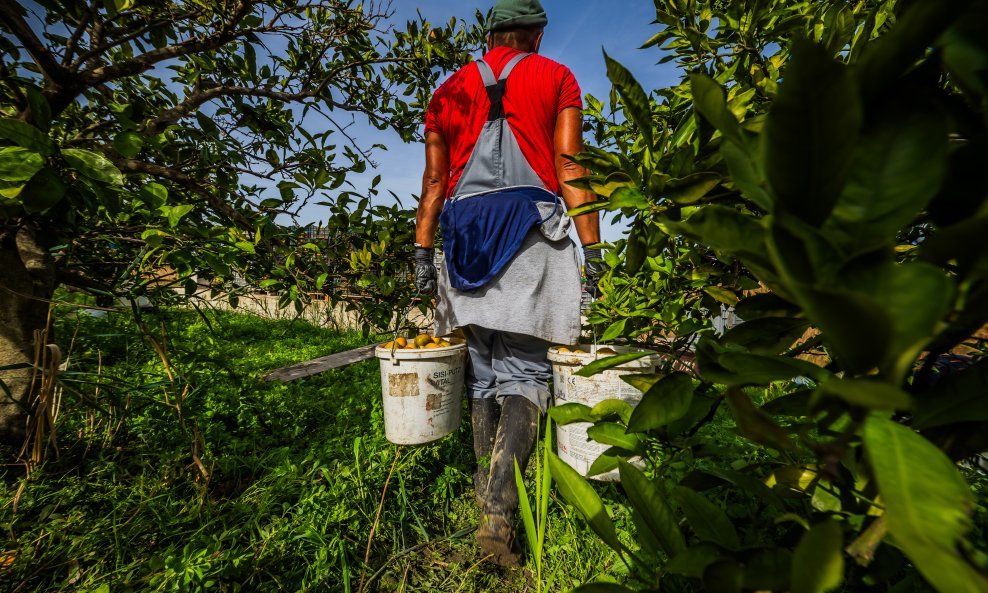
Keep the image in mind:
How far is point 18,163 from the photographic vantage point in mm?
785

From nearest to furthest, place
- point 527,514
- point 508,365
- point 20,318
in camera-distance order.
A: point 527,514 → point 20,318 → point 508,365

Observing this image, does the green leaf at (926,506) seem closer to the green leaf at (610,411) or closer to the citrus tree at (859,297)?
the citrus tree at (859,297)

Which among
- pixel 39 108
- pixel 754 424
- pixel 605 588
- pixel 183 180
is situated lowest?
pixel 605 588

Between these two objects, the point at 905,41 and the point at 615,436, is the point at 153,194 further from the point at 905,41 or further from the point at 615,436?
the point at 905,41

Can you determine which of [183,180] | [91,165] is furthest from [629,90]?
[183,180]

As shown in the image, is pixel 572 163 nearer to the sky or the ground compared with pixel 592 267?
nearer to the sky

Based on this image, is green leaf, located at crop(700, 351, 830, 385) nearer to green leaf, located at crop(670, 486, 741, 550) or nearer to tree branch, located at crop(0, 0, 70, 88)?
green leaf, located at crop(670, 486, 741, 550)

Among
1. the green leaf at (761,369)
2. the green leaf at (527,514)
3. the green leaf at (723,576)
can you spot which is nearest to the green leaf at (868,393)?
the green leaf at (761,369)

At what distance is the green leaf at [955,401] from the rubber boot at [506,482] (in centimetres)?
154

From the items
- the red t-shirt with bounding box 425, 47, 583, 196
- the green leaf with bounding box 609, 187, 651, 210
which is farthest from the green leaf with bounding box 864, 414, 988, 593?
the red t-shirt with bounding box 425, 47, 583, 196

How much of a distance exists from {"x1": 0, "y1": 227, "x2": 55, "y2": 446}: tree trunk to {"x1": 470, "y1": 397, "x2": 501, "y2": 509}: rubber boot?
1.97m

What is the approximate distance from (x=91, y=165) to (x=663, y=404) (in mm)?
1277

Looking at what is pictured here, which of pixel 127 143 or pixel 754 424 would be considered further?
pixel 127 143

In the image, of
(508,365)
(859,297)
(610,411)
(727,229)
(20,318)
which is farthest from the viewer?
(508,365)
